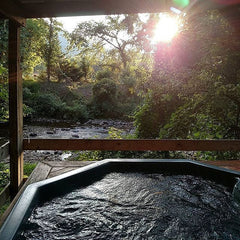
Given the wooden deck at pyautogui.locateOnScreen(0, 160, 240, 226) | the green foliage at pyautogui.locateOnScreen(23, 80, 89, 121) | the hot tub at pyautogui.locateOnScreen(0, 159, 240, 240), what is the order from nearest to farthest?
1. the hot tub at pyautogui.locateOnScreen(0, 159, 240, 240)
2. the wooden deck at pyautogui.locateOnScreen(0, 160, 240, 226)
3. the green foliage at pyautogui.locateOnScreen(23, 80, 89, 121)

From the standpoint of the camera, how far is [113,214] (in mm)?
1565

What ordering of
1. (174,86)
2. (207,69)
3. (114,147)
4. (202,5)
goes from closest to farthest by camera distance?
(202,5), (114,147), (207,69), (174,86)

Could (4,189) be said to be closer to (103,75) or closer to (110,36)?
(103,75)

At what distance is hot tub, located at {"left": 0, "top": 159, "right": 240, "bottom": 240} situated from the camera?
136cm

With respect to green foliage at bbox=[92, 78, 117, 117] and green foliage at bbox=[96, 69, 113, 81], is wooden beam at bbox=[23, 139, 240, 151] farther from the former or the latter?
green foliage at bbox=[96, 69, 113, 81]

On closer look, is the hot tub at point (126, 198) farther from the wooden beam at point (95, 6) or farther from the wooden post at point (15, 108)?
the wooden beam at point (95, 6)

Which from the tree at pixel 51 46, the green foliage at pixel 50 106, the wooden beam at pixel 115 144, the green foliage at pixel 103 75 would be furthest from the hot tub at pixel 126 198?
the tree at pixel 51 46

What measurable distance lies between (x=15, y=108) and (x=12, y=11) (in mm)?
826

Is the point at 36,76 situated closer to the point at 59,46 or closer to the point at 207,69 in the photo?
the point at 59,46

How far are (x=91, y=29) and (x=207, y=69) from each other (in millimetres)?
11998

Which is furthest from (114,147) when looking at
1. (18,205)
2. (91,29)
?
(91,29)

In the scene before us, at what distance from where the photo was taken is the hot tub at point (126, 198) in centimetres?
136

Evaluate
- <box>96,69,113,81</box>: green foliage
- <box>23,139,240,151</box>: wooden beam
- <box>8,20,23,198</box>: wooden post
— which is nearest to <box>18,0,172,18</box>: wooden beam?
<box>8,20,23,198</box>: wooden post

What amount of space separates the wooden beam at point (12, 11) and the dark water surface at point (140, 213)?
1.46m
